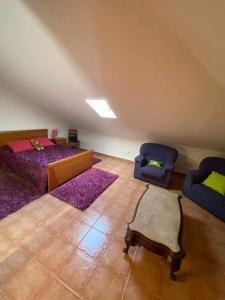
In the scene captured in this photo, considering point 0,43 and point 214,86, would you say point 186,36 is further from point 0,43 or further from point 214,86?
point 0,43

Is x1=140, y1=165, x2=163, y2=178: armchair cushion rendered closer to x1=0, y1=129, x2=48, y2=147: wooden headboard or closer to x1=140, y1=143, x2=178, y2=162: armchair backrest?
x1=140, y1=143, x2=178, y2=162: armchair backrest

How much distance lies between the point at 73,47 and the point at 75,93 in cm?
121

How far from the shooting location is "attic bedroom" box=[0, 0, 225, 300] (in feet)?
4.19

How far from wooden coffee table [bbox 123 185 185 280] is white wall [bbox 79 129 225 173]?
7.11ft

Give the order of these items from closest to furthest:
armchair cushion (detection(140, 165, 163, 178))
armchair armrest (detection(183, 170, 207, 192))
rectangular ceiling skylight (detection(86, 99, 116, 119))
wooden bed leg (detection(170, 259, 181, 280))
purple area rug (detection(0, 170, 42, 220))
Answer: wooden bed leg (detection(170, 259, 181, 280)), purple area rug (detection(0, 170, 42, 220)), armchair armrest (detection(183, 170, 207, 192)), armchair cushion (detection(140, 165, 163, 178)), rectangular ceiling skylight (detection(86, 99, 116, 119))

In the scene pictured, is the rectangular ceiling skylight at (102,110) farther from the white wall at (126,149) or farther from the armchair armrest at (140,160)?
the white wall at (126,149)

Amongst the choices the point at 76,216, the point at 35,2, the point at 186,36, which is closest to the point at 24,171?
the point at 76,216

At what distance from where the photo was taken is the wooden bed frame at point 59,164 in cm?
282

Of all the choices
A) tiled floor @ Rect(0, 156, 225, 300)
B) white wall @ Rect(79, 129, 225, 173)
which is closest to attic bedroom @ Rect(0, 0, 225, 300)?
tiled floor @ Rect(0, 156, 225, 300)

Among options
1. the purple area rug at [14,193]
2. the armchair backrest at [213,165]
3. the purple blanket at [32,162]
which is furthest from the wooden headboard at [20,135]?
the armchair backrest at [213,165]

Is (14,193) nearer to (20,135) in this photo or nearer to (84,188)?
(84,188)

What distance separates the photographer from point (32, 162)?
9.44ft

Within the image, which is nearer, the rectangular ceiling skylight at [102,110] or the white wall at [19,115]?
the rectangular ceiling skylight at [102,110]

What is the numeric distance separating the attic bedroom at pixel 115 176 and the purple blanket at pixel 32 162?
0.02m
